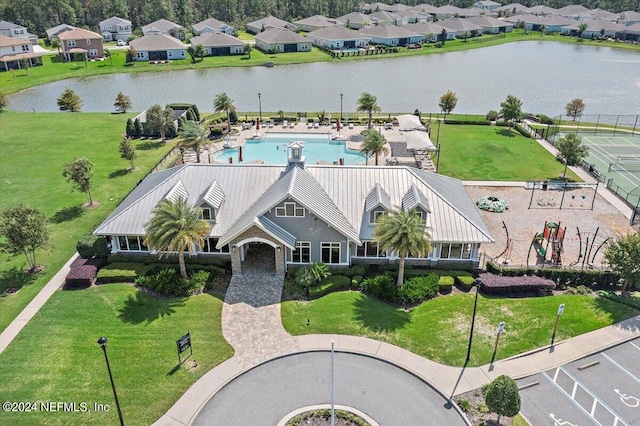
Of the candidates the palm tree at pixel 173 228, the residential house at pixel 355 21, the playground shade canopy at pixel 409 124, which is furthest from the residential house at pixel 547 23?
the palm tree at pixel 173 228

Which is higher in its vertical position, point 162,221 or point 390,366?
point 162,221

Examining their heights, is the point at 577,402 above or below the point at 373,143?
below

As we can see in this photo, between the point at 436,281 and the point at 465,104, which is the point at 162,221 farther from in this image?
the point at 465,104

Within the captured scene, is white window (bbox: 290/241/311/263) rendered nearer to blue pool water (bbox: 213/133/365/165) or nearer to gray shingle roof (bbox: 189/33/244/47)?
blue pool water (bbox: 213/133/365/165)

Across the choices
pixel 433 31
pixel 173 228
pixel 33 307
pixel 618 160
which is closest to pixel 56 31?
pixel 433 31

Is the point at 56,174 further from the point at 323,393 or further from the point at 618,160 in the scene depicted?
the point at 618,160

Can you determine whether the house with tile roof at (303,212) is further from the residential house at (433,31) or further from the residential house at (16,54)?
the residential house at (433,31)

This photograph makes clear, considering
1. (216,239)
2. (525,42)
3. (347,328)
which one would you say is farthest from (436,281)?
(525,42)
